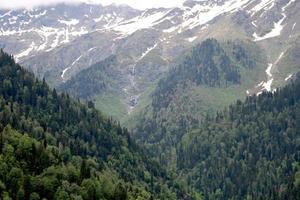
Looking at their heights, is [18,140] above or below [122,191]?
above

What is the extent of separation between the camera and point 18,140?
181m

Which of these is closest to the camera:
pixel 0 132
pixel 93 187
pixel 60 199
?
pixel 60 199

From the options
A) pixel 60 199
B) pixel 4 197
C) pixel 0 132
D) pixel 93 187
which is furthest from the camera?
pixel 0 132

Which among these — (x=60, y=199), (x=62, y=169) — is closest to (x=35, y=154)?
(x=62, y=169)

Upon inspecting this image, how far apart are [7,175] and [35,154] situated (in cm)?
1552

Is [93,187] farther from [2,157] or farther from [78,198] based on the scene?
[2,157]

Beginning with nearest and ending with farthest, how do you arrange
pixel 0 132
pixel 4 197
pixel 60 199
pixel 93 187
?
Answer: pixel 4 197 < pixel 60 199 < pixel 93 187 < pixel 0 132

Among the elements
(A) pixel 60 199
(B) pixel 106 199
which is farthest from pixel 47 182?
(B) pixel 106 199

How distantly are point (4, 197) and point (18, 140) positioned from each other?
3479 cm

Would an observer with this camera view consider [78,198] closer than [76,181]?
Yes

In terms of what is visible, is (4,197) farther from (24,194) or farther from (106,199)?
(106,199)

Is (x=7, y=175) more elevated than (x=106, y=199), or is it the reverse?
(x=7, y=175)

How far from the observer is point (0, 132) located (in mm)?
184625

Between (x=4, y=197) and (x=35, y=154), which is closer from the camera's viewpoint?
(x=4, y=197)
